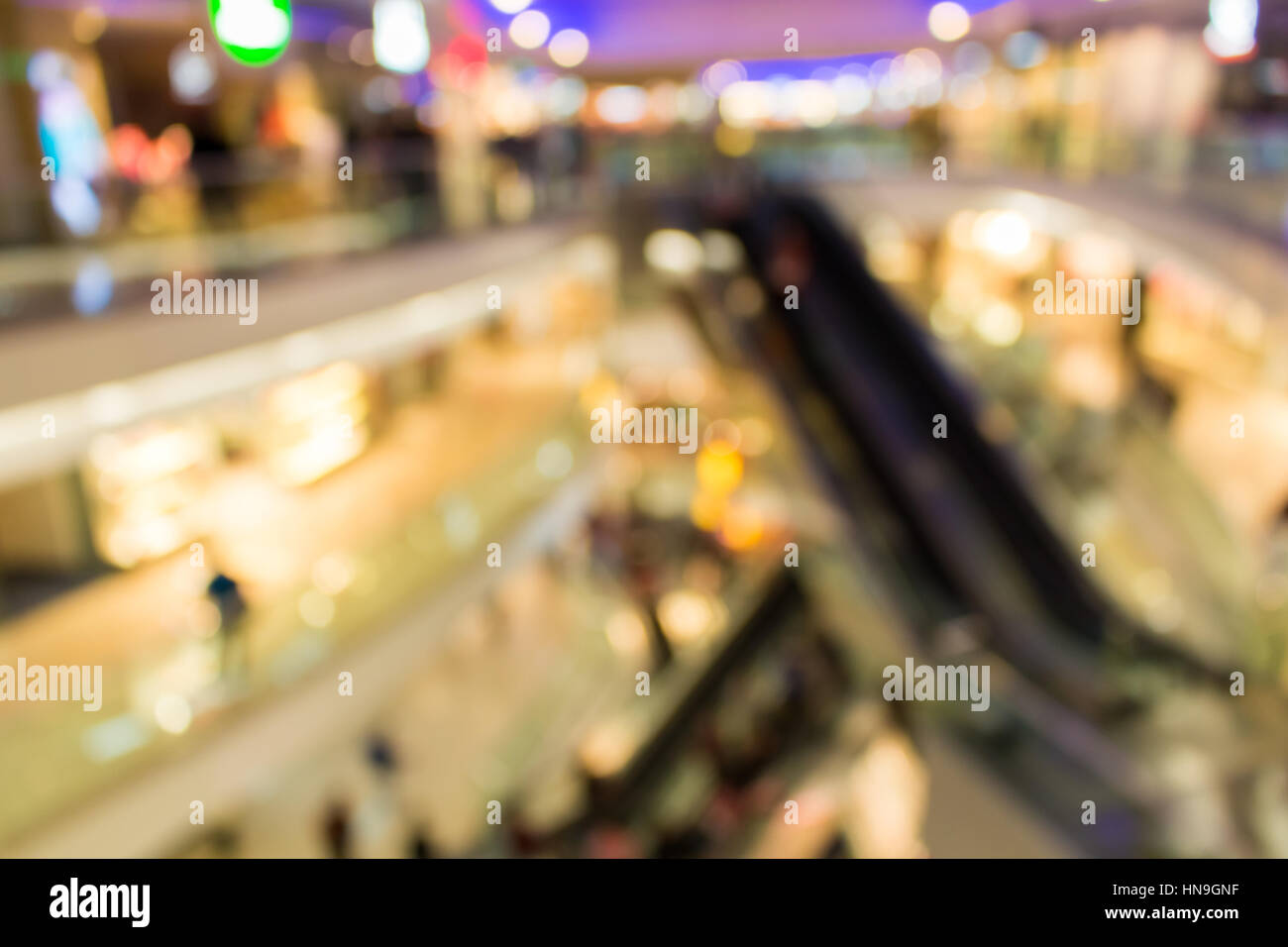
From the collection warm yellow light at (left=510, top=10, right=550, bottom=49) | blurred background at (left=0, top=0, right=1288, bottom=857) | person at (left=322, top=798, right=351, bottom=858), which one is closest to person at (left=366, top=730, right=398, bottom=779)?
blurred background at (left=0, top=0, right=1288, bottom=857)

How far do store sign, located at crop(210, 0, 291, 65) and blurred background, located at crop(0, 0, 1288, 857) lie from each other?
0.03 m

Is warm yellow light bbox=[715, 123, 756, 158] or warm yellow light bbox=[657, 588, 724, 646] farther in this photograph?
warm yellow light bbox=[715, 123, 756, 158]

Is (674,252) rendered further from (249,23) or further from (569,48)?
(569,48)

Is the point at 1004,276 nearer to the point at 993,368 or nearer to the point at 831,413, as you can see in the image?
the point at 993,368

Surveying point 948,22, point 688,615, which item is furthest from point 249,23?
point 948,22

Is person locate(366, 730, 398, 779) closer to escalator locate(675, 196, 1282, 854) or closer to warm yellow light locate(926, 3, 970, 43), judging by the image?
escalator locate(675, 196, 1282, 854)

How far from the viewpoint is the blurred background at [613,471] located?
15.7 feet

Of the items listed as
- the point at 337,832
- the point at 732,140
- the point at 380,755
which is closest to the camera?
the point at 337,832

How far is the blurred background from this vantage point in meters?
4.78

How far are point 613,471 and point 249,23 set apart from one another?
9480 mm

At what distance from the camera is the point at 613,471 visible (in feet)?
44.5

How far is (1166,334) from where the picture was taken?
11.4 m

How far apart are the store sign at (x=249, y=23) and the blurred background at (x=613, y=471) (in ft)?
0.10
